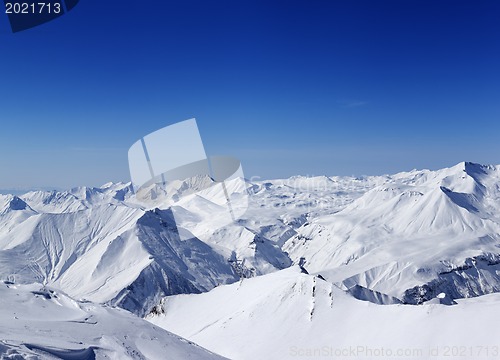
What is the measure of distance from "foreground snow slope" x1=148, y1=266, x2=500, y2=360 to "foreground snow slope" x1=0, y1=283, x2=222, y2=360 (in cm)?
2295

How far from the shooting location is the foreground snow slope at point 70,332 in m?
28.8

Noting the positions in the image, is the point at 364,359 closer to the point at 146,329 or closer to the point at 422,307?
the point at 422,307

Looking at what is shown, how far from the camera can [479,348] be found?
153ft

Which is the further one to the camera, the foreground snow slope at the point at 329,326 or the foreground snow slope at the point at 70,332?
the foreground snow slope at the point at 329,326

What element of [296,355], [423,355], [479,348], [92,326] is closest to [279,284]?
[296,355]

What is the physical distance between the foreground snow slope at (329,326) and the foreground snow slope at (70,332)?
2295 cm

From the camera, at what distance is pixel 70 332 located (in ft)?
117

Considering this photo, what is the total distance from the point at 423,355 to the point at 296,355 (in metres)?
17.0

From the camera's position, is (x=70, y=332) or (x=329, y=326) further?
(x=329, y=326)

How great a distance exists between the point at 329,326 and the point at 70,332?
38907 millimetres

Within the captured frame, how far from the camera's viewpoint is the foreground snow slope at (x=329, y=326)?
50.8 metres

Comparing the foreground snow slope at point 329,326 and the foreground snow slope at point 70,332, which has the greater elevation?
the foreground snow slope at point 70,332

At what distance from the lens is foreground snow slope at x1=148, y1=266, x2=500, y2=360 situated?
167 feet

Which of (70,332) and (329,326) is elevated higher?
(70,332)
